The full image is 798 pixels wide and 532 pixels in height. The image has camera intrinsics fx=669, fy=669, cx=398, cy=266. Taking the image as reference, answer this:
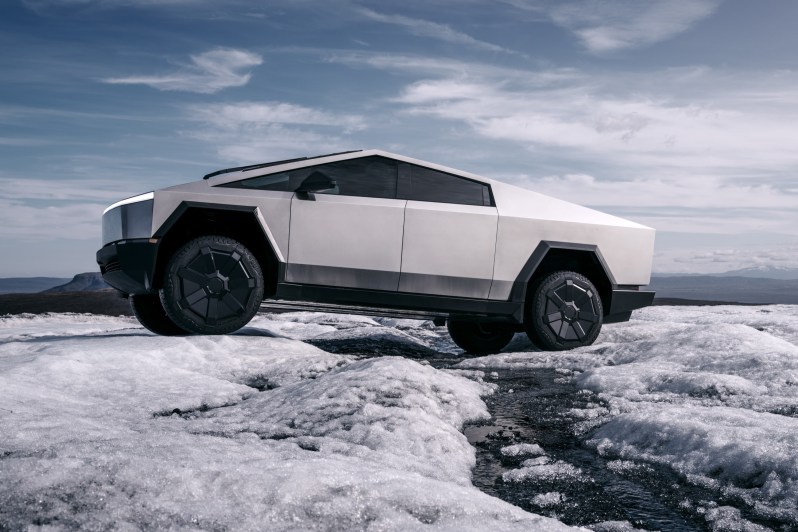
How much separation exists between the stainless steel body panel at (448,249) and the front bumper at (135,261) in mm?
1995

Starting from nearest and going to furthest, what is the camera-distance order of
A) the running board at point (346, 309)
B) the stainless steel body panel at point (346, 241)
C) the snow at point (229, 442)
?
the snow at point (229, 442), the stainless steel body panel at point (346, 241), the running board at point (346, 309)

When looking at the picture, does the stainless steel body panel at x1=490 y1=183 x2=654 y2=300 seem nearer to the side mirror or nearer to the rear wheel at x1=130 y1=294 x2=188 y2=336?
the side mirror

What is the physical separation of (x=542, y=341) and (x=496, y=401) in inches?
79.6

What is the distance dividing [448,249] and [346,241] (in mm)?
859

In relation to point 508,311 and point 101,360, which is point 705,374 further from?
point 101,360

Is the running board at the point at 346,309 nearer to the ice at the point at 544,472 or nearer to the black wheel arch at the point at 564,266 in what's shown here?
the black wheel arch at the point at 564,266

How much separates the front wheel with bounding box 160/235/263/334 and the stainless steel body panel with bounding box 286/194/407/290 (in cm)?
35

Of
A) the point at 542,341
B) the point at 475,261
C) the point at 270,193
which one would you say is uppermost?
the point at 270,193

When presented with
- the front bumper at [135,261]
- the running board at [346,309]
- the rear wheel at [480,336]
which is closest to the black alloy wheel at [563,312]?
the running board at [346,309]

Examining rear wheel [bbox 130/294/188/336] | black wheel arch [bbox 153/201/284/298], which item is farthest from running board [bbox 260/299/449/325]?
rear wheel [bbox 130/294/188/336]

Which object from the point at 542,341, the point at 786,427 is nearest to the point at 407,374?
the point at 786,427

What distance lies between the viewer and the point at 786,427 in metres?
2.80

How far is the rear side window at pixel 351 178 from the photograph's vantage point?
544 cm

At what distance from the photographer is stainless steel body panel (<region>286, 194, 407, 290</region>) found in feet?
17.7
